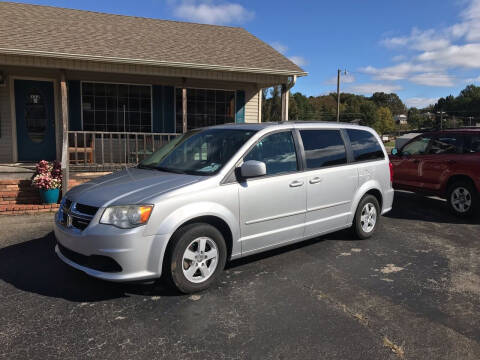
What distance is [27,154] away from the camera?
10828 mm

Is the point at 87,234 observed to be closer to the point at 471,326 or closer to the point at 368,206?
the point at 471,326

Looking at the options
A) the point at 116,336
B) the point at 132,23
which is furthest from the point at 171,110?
the point at 116,336

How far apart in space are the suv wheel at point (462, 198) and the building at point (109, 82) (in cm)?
530

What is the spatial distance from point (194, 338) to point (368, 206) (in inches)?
140

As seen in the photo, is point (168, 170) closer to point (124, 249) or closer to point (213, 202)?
point (213, 202)

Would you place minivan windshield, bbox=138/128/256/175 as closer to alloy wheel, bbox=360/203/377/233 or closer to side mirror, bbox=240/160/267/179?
side mirror, bbox=240/160/267/179

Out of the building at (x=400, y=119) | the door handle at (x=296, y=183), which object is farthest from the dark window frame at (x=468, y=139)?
the building at (x=400, y=119)

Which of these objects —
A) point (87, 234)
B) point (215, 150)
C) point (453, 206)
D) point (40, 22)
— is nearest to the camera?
point (87, 234)

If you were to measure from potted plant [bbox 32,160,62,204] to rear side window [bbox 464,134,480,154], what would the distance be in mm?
7842

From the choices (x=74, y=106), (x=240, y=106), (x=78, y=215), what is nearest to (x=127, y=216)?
(x=78, y=215)

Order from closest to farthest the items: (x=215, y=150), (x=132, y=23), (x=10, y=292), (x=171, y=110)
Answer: (x=10, y=292) < (x=215, y=150) < (x=171, y=110) < (x=132, y=23)

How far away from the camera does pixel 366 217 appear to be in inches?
224

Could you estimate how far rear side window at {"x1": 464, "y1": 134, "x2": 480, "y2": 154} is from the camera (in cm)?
715

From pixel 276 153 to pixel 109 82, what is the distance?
8.27 meters
